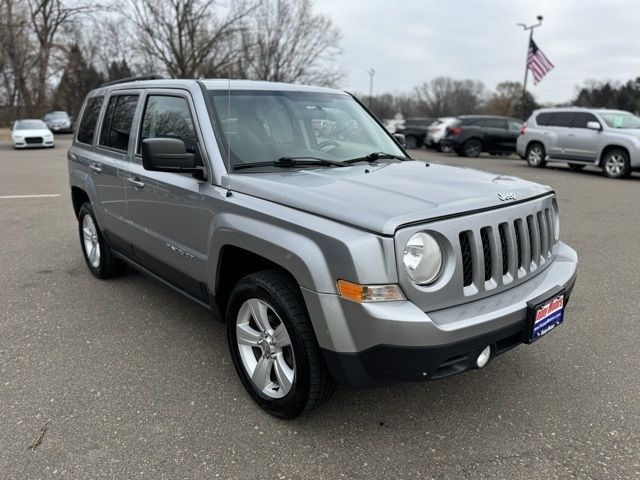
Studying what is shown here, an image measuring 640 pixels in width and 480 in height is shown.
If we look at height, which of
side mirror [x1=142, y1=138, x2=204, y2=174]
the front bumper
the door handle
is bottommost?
the front bumper

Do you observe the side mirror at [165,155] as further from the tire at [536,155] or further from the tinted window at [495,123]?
the tinted window at [495,123]

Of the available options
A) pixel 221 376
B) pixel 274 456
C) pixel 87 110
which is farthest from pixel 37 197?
pixel 274 456

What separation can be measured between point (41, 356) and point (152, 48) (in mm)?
39696

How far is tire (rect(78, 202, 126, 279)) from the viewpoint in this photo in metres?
4.89

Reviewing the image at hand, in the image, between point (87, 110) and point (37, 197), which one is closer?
point (87, 110)

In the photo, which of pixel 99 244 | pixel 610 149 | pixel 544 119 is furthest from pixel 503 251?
pixel 544 119

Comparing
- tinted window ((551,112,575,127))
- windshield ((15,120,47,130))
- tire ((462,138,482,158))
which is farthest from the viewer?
windshield ((15,120,47,130))

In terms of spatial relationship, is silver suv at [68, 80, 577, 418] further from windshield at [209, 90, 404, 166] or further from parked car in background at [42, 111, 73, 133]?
parked car in background at [42, 111, 73, 133]

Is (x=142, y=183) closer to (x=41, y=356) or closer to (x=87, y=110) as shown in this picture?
(x=41, y=356)

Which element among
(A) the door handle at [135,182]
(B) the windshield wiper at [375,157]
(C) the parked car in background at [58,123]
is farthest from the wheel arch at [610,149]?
(C) the parked car in background at [58,123]

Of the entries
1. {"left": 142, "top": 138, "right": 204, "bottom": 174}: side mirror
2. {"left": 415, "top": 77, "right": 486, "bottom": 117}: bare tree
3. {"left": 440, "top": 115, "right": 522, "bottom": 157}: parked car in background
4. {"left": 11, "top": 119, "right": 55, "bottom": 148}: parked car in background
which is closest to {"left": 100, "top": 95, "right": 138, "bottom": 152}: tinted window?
{"left": 142, "top": 138, "right": 204, "bottom": 174}: side mirror

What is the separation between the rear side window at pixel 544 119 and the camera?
15.3m

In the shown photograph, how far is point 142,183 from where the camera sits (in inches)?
147

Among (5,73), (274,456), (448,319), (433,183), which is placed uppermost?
(5,73)
